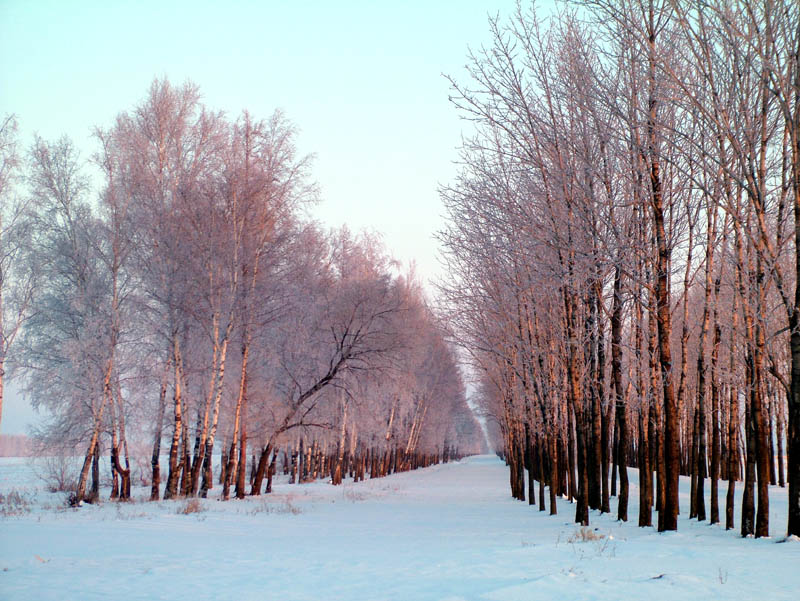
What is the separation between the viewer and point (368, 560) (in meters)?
8.48

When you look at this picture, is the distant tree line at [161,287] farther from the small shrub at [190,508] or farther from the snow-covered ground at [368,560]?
the snow-covered ground at [368,560]

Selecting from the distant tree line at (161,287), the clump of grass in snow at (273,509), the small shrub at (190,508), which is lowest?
the clump of grass in snow at (273,509)

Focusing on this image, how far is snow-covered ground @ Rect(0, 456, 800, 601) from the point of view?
613 cm

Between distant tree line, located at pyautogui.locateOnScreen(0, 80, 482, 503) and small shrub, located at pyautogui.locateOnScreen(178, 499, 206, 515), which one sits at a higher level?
distant tree line, located at pyautogui.locateOnScreen(0, 80, 482, 503)

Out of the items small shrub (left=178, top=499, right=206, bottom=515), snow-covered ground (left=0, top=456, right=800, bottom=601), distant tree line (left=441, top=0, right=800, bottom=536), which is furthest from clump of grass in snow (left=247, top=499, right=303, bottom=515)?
distant tree line (left=441, top=0, right=800, bottom=536)

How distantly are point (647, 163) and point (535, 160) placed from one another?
2.26m

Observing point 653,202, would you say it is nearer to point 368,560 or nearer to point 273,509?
point 368,560

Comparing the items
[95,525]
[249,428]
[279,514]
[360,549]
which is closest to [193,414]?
[249,428]

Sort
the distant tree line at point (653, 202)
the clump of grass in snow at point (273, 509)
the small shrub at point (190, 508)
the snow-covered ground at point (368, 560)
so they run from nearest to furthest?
the snow-covered ground at point (368, 560) < the distant tree line at point (653, 202) < the small shrub at point (190, 508) < the clump of grass in snow at point (273, 509)

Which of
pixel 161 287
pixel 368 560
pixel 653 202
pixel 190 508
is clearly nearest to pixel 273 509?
pixel 190 508

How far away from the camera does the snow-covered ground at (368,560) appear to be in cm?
613

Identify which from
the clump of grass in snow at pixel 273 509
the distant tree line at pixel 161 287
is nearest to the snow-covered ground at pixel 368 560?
the clump of grass in snow at pixel 273 509

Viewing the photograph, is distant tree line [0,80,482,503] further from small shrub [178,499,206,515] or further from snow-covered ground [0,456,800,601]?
snow-covered ground [0,456,800,601]

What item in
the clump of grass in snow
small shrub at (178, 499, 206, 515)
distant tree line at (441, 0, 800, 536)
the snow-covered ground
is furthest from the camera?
the clump of grass in snow
